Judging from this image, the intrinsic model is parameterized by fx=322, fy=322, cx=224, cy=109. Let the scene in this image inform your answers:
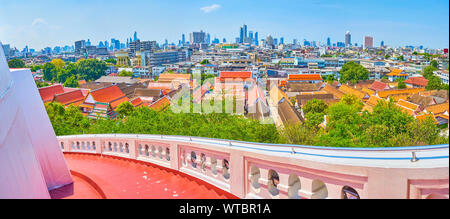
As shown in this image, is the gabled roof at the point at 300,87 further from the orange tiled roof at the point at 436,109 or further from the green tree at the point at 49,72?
the green tree at the point at 49,72

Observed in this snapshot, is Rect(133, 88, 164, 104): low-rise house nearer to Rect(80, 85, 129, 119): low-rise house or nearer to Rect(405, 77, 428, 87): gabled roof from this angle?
Rect(80, 85, 129, 119): low-rise house

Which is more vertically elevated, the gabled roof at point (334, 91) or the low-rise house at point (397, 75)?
the low-rise house at point (397, 75)

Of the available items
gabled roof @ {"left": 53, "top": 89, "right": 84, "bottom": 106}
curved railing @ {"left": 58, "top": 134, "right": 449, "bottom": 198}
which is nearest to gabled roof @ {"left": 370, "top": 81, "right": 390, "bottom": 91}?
gabled roof @ {"left": 53, "top": 89, "right": 84, "bottom": 106}

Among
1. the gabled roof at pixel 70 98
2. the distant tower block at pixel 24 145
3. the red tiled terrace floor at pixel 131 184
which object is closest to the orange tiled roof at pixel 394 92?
the gabled roof at pixel 70 98

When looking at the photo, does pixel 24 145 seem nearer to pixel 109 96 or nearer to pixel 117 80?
pixel 109 96

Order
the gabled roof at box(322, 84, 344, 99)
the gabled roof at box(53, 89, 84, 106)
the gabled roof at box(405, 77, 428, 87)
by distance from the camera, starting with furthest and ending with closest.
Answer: the gabled roof at box(405, 77, 428, 87) → the gabled roof at box(322, 84, 344, 99) → the gabled roof at box(53, 89, 84, 106)

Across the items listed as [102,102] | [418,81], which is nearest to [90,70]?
[102,102]
